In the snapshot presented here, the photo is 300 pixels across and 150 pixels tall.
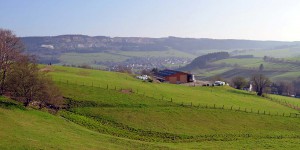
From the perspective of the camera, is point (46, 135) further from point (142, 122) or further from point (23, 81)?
point (142, 122)

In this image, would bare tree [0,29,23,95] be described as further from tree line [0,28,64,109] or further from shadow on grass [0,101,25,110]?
shadow on grass [0,101,25,110]

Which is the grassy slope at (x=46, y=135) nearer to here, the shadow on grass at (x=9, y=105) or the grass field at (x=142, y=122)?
the grass field at (x=142, y=122)

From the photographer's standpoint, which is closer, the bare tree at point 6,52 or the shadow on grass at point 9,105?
the shadow on grass at point 9,105

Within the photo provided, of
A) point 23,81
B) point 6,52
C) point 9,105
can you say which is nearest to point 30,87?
point 23,81

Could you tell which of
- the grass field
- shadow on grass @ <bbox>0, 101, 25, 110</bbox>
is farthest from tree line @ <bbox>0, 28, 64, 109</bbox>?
the grass field

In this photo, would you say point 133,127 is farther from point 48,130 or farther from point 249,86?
point 249,86

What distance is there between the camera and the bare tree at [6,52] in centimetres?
5447

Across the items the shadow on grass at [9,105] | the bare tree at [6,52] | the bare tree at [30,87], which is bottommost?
the shadow on grass at [9,105]

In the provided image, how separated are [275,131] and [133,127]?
83.2 ft

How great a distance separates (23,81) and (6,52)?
7.53 metres

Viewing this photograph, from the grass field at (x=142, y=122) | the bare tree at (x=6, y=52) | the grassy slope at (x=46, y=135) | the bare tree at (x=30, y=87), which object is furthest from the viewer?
the bare tree at (x=6, y=52)

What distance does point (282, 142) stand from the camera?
5088 centimetres

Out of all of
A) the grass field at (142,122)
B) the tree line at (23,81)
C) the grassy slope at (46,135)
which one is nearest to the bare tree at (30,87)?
the tree line at (23,81)

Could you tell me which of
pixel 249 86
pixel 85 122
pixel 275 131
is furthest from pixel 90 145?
pixel 249 86
